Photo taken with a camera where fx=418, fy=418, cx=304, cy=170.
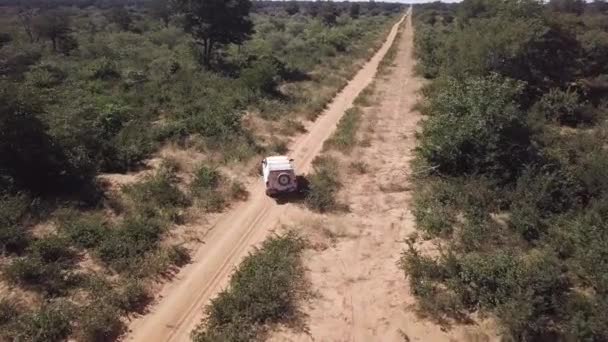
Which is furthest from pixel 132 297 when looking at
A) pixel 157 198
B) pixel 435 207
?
pixel 435 207

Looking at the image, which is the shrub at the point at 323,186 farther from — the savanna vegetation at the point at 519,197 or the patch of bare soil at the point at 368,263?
the savanna vegetation at the point at 519,197

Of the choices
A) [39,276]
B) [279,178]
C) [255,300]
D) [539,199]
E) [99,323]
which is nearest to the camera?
[99,323]

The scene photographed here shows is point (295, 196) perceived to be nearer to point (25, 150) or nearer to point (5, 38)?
point (25, 150)

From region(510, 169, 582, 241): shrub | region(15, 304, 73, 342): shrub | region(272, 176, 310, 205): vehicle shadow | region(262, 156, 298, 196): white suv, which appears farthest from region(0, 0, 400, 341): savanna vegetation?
region(510, 169, 582, 241): shrub

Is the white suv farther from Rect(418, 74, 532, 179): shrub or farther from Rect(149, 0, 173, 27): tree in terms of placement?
Rect(149, 0, 173, 27): tree

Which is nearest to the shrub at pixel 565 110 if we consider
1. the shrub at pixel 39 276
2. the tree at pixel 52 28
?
the shrub at pixel 39 276

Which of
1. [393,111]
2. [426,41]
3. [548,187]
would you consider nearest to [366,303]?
[548,187]
